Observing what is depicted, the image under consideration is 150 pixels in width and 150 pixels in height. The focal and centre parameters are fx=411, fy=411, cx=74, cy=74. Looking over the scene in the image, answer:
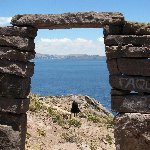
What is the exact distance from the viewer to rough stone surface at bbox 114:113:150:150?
9914 millimetres

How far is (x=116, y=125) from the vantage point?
10102 millimetres

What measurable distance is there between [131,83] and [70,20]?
2.21 metres

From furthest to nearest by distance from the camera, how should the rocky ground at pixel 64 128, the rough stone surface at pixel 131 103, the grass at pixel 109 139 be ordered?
Answer: the grass at pixel 109 139
the rocky ground at pixel 64 128
the rough stone surface at pixel 131 103

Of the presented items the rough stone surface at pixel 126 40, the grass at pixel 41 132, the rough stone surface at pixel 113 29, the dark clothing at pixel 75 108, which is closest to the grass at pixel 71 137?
the grass at pixel 41 132

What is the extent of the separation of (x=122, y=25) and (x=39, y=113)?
402 inches

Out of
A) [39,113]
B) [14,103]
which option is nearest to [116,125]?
[14,103]

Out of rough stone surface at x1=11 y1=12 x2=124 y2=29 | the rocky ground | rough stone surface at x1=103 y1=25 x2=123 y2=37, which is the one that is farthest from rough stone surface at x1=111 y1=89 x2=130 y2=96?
the rocky ground

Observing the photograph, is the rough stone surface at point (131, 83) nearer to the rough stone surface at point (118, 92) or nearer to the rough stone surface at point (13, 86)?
the rough stone surface at point (118, 92)

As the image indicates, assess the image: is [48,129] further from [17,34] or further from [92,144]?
[17,34]

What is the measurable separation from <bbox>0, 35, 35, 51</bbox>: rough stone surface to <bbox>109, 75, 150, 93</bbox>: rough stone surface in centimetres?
244

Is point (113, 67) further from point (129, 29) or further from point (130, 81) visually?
point (129, 29)

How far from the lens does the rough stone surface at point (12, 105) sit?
11008mm

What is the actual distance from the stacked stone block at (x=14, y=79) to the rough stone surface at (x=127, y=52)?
2.26 metres

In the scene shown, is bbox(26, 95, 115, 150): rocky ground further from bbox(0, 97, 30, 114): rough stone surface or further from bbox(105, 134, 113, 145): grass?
bbox(0, 97, 30, 114): rough stone surface
